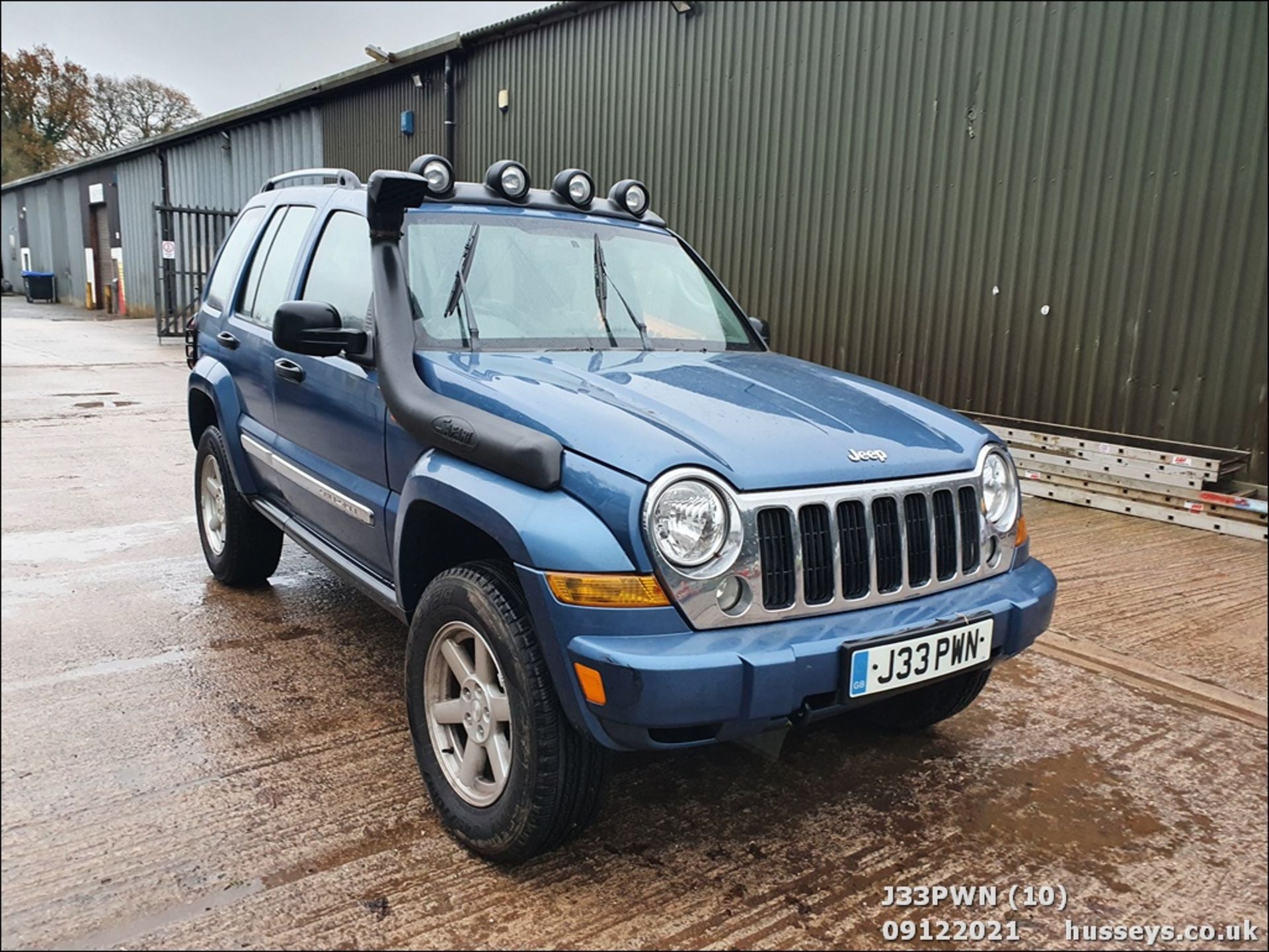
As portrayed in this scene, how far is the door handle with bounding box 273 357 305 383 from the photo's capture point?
147 inches

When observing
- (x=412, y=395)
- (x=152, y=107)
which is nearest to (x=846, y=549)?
(x=412, y=395)

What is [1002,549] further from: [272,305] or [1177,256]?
[1177,256]

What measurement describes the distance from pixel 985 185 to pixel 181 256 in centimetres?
1616

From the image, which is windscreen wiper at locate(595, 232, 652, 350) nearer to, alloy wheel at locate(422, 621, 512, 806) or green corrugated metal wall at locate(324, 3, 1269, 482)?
alloy wheel at locate(422, 621, 512, 806)

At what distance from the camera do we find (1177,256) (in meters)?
6.57

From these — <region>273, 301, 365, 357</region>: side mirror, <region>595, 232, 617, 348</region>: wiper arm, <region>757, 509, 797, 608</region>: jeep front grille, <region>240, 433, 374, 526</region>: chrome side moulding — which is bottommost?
<region>240, 433, 374, 526</region>: chrome side moulding

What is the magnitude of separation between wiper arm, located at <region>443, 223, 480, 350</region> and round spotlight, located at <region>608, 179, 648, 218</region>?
2.98 feet

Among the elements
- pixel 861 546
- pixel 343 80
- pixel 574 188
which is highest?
pixel 343 80

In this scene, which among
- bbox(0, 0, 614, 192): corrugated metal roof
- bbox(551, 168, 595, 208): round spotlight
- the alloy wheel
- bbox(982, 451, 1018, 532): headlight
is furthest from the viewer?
bbox(0, 0, 614, 192): corrugated metal roof

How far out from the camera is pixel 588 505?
232 cm

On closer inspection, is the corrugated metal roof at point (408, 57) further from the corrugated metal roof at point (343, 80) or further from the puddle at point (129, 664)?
the puddle at point (129, 664)

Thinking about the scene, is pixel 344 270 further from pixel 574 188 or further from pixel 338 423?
pixel 574 188

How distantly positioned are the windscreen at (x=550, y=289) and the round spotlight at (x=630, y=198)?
0.18 metres

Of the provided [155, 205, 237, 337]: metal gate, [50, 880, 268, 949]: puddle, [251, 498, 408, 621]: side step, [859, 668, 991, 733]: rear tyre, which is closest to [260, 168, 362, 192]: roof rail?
[251, 498, 408, 621]: side step
